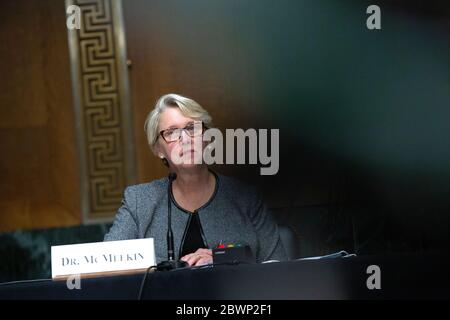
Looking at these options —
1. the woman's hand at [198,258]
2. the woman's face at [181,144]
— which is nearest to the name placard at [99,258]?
the woman's hand at [198,258]

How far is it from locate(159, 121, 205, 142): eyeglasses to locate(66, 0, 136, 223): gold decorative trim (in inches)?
49.7

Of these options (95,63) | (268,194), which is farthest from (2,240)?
(268,194)

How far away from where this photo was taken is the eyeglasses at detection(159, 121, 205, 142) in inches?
96.1

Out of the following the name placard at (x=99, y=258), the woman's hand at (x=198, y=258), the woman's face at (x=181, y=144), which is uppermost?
the woman's face at (x=181, y=144)

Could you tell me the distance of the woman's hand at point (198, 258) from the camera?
2148 millimetres

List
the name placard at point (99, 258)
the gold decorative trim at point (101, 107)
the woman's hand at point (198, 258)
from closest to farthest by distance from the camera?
the name placard at point (99, 258)
the woman's hand at point (198, 258)
the gold decorative trim at point (101, 107)

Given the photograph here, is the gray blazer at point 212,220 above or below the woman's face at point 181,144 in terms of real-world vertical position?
below

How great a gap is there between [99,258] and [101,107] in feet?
6.15

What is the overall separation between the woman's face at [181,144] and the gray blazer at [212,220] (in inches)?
5.2

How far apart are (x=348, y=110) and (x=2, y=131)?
5.60ft

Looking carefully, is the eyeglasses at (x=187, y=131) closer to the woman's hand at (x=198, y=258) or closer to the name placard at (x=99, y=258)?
the woman's hand at (x=198, y=258)

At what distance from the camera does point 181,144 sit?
2.45 metres

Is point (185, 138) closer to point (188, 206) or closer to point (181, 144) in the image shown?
point (181, 144)

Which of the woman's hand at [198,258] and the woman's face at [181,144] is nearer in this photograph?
the woman's hand at [198,258]
